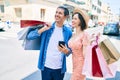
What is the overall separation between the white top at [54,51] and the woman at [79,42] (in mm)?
230

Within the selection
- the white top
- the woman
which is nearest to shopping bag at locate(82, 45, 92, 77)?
the woman

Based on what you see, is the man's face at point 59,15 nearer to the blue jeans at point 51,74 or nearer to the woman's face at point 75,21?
the woman's face at point 75,21

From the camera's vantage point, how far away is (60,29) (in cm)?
361

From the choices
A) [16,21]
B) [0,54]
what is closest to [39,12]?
[16,21]

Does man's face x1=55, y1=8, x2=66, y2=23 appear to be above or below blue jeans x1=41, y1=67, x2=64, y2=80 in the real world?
above

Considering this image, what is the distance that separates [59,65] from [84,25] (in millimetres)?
679

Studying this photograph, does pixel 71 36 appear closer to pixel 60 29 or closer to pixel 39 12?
Answer: pixel 60 29

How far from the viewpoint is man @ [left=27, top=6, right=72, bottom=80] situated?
11.6ft

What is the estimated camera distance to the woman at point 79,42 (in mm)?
3283

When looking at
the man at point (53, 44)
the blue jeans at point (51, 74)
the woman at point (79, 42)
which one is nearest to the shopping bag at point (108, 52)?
the woman at point (79, 42)

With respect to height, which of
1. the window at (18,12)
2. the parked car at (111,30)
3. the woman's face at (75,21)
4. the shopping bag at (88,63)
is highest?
the woman's face at (75,21)

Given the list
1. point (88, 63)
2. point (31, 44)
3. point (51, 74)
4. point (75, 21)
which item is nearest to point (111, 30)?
point (31, 44)

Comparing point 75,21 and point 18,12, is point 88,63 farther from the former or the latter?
point 18,12

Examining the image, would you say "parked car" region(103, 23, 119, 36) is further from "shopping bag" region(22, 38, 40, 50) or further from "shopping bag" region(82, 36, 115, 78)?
"shopping bag" region(82, 36, 115, 78)
